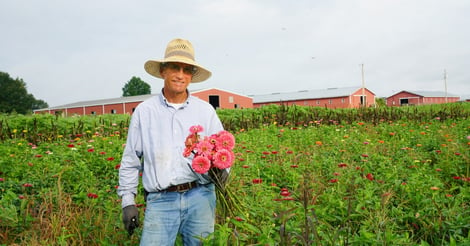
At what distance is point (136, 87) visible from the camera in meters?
69.9

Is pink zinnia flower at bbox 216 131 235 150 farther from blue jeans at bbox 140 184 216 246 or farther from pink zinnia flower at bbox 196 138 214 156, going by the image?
blue jeans at bbox 140 184 216 246

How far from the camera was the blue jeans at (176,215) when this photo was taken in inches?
81.2

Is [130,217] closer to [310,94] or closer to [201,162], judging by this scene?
[201,162]

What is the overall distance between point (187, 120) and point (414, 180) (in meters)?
2.72

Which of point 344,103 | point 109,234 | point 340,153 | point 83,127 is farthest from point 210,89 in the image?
point 109,234

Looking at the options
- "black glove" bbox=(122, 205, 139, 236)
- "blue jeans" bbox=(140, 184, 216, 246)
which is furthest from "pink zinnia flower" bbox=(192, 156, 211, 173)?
"black glove" bbox=(122, 205, 139, 236)

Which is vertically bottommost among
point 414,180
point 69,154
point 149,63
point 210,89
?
point 414,180

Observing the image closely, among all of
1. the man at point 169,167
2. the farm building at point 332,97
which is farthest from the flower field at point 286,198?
the farm building at point 332,97

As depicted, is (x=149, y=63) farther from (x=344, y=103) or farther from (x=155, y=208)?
(x=344, y=103)

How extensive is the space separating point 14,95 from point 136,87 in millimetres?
21917

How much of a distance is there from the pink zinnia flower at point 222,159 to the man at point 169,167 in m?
0.33

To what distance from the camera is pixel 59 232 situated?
118 inches

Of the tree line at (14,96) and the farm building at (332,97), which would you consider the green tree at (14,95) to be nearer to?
the tree line at (14,96)

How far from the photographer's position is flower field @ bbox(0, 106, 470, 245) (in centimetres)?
219
